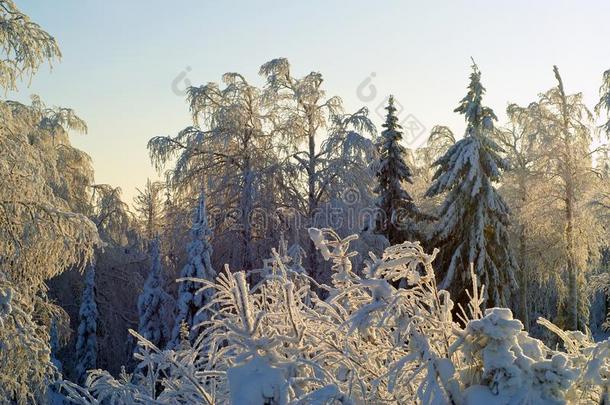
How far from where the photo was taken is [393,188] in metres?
18.9

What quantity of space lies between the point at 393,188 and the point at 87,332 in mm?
10634

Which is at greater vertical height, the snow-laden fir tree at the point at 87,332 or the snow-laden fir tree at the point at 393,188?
the snow-laden fir tree at the point at 393,188

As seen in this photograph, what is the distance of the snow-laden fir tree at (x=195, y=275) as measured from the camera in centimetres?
1611

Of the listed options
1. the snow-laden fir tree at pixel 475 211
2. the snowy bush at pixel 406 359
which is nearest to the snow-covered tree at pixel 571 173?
the snow-laden fir tree at pixel 475 211

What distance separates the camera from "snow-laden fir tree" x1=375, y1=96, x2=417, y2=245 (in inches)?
740

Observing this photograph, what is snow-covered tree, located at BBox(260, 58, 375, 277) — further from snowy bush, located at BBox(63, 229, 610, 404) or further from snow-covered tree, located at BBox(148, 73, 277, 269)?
snowy bush, located at BBox(63, 229, 610, 404)

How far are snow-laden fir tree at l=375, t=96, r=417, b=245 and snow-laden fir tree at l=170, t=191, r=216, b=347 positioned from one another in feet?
17.5

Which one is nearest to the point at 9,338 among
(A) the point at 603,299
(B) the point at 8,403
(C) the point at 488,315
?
(B) the point at 8,403

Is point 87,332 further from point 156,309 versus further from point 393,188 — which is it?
point 393,188

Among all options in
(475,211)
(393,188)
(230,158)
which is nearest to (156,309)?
(230,158)

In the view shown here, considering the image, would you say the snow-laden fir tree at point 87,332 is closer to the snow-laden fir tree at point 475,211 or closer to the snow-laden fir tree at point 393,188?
the snow-laden fir tree at point 393,188

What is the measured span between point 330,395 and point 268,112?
60.4 feet

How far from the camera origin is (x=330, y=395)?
3.05m

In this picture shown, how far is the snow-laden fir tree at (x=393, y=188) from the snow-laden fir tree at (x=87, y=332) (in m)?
9.30
